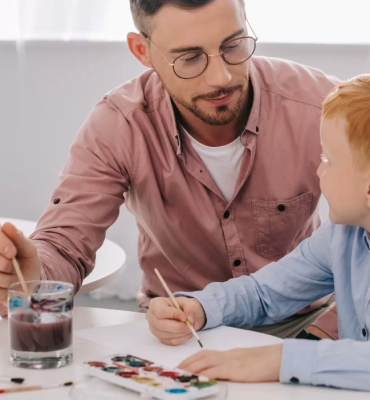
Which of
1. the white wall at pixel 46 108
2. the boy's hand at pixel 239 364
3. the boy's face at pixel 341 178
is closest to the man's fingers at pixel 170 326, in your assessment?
the boy's hand at pixel 239 364

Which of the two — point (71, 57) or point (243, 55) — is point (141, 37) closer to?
point (243, 55)

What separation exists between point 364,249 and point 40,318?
0.62 m

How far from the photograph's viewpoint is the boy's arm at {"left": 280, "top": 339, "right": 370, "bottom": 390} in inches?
42.9

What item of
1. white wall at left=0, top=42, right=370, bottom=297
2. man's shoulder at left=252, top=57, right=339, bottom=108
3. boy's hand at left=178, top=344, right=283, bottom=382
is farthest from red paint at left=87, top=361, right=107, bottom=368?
white wall at left=0, top=42, right=370, bottom=297

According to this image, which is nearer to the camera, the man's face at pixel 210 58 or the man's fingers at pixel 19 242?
the man's fingers at pixel 19 242

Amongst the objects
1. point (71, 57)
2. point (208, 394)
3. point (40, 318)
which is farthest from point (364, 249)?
point (71, 57)

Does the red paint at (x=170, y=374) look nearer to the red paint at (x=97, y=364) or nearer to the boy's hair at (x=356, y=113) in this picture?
the red paint at (x=97, y=364)

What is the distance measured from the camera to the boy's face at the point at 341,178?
131cm

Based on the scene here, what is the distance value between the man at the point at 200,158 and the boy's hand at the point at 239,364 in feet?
2.16

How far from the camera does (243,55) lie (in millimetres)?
1750

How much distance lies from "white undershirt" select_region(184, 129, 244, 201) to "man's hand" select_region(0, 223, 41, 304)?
0.61 metres

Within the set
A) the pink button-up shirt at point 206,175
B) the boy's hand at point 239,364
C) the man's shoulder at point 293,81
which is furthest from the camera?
the man's shoulder at point 293,81

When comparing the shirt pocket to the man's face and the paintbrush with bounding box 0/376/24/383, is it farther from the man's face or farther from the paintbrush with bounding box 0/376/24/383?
the paintbrush with bounding box 0/376/24/383

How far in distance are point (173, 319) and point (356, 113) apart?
18.7 inches
